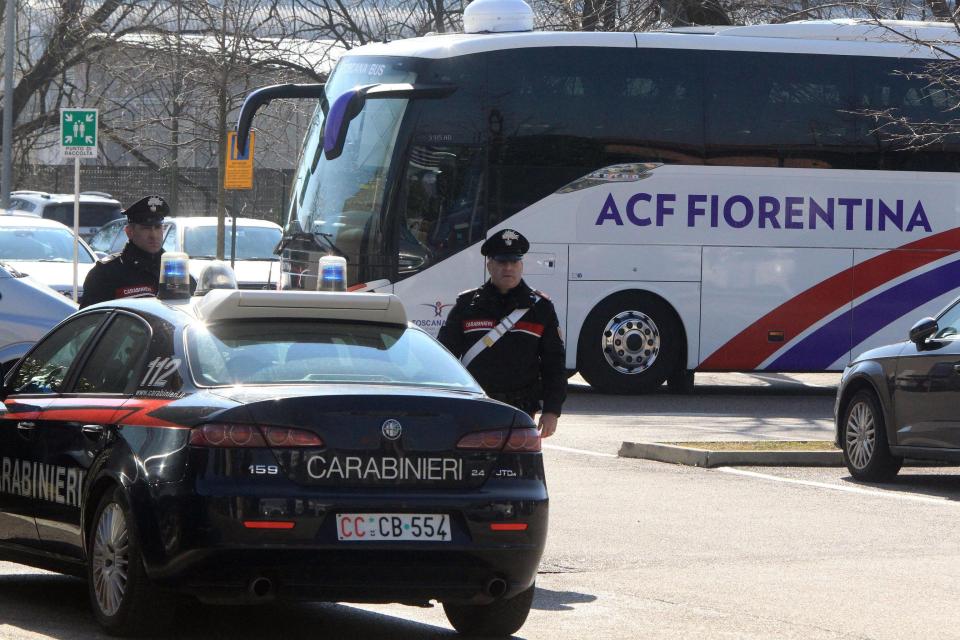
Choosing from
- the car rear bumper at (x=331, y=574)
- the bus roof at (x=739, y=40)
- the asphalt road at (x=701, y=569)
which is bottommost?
the asphalt road at (x=701, y=569)

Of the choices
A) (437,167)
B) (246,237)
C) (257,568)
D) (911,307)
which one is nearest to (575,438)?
(437,167)

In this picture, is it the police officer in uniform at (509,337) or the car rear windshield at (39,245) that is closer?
the police officer in uniform at (509,337)

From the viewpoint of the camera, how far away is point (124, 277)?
10656 millimetres

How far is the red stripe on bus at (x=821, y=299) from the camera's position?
Answer: 69.7 feet

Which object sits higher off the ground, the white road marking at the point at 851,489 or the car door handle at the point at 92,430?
the car door handle at the point at 92,430

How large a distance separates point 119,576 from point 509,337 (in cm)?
295

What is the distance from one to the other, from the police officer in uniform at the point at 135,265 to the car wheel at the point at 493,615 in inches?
142

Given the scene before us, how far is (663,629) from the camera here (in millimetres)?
7637

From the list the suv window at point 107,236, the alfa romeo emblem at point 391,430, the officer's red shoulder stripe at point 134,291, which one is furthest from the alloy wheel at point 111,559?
the suv window at point 107,236

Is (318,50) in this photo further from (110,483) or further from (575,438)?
(110,483)

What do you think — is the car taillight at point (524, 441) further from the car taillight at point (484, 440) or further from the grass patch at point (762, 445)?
the grass patch at point (762, 445)

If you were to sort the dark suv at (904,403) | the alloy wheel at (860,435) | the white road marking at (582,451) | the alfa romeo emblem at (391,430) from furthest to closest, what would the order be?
the white road marking at (582,451)
the alloy wheel at (860,435)
the dark suv at (904,403)
the alfa romeo emblem at (391,430)

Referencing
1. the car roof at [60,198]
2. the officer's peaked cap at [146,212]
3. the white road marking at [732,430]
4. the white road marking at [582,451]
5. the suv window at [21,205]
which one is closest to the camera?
the officer's peaked cap at [146,212]

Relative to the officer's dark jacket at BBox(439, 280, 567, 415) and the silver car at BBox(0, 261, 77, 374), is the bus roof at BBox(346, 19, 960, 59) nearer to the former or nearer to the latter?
the silver car at BBox(0, 261, 77, 374)
